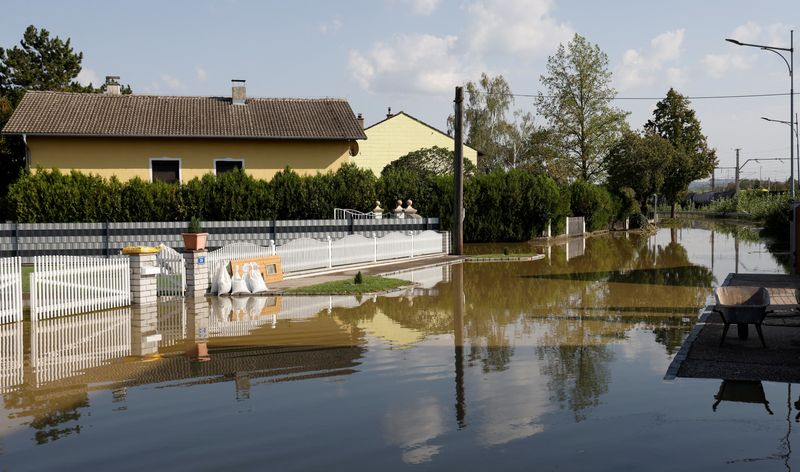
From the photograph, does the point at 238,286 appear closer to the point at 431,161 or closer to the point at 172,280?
the point at 172,280

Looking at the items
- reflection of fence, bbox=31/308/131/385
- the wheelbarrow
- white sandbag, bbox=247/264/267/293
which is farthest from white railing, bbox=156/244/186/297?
the wheelbarrow

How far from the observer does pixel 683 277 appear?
23.5 meters

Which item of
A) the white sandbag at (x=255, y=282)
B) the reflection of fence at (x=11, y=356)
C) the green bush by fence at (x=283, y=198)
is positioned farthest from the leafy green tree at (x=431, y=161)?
the reflection of fence at (x=11, y=356)

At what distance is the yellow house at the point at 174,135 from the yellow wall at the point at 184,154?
46 mm

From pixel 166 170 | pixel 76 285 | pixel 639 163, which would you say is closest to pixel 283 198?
pixel 166 170

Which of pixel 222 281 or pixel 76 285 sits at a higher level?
pixel 76 285

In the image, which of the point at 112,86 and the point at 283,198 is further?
the point at 112,86

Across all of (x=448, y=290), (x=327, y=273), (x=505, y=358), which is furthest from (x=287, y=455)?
(x=327, y=273)

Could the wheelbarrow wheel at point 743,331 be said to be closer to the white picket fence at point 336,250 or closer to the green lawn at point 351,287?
the green lawn at point 351,287

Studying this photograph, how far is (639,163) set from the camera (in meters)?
57.8

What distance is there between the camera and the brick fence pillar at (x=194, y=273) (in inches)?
758

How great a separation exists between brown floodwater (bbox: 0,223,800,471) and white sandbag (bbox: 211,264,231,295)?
1675 mm

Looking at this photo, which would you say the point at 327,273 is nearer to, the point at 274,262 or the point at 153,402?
the point at 274,262

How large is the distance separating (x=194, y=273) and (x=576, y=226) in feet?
112
